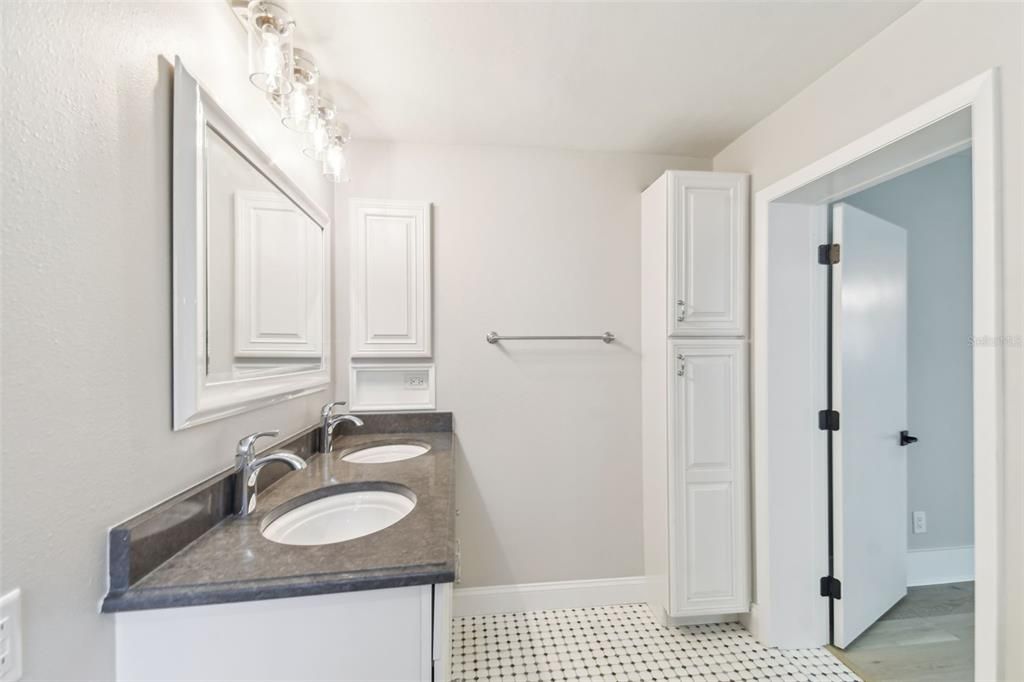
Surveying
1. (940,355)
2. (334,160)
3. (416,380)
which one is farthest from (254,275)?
(940,355)

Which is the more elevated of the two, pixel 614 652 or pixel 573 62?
pixel 573 62

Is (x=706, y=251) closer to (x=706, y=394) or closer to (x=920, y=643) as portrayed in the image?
(x=706, y=394)

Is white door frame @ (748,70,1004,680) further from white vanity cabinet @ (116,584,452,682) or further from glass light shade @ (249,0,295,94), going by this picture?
glass light shade @ (249,0,295,94)

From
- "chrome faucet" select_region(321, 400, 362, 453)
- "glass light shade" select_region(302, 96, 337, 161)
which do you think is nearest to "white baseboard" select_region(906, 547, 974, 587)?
"chrome faucet" select_region(321, 400, 362, 453)

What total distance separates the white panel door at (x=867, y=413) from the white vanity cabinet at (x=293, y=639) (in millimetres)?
1899

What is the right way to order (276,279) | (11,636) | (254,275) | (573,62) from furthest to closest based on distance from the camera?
(573,62)
(276,279)
(254,275)
(11,636)

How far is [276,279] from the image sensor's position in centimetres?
135

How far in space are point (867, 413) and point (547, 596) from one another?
69.7 inches

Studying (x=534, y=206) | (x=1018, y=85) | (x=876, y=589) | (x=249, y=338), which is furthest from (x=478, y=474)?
(x=1018, y=85)

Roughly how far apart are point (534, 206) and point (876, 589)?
8.11 ft

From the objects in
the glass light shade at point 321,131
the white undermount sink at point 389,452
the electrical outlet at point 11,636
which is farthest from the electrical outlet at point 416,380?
the electrical outlet at point 11,636

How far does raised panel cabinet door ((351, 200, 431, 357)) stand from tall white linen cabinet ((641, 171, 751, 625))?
1.18 m

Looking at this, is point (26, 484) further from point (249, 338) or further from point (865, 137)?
point (865, 137)

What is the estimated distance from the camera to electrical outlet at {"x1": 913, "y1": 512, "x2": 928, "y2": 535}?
2246 millimetres
